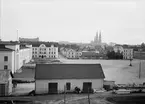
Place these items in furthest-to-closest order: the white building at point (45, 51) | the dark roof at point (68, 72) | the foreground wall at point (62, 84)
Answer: the white building at point (45, 51) < the dark roof at point (68, 72) < the foreground wall at point (62, 84)

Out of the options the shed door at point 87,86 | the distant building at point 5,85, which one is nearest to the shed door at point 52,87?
the shed door at point 87,86

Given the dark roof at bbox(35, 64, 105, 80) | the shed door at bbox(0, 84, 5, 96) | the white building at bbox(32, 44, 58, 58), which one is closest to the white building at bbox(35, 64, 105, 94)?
the dark roof at bbox(35, 64, 105, 80)

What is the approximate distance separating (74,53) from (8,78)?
6133cm

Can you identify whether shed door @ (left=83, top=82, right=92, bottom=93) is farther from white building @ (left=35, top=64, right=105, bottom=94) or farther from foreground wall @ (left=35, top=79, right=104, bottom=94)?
foreground wall @ (left=35, top=79, right=104, bottom=94)

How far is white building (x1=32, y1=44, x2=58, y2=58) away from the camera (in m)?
66.5

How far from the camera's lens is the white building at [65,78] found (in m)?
16.2

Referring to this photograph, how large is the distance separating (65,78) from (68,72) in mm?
968

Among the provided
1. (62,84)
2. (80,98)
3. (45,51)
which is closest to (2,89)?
(62,84)

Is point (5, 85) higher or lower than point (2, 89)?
higher

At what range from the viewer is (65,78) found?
54.2ft

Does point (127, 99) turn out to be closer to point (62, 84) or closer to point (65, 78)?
point (65, 78)

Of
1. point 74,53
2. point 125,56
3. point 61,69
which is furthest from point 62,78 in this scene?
point 125,56

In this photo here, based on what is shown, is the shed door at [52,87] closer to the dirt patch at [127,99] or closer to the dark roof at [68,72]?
the dark roof at [68,72]

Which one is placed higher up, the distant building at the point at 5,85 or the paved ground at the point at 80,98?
the distant building at the point at 5,85
